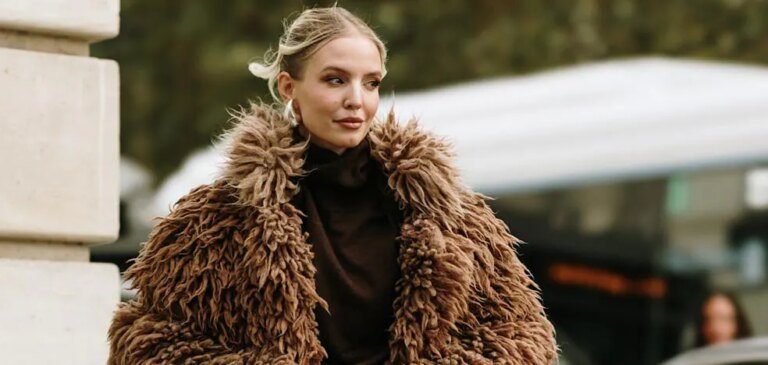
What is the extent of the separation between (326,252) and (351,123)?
0.26m

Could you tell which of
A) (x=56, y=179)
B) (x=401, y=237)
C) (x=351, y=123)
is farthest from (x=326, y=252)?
(x=56, y=179)

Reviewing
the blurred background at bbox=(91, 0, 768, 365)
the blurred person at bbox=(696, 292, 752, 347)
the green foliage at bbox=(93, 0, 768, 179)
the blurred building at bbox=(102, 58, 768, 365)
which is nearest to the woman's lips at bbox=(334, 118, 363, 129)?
the blurred background at bbox=(91, 0, 768, 365)

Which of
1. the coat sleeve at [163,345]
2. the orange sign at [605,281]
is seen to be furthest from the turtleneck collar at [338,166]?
the orange sign at [605,281]

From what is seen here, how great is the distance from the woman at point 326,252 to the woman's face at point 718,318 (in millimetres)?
8703

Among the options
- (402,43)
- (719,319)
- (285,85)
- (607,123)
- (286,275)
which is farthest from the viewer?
(402,43)

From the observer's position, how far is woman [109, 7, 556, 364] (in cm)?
355

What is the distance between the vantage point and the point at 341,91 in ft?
11.8

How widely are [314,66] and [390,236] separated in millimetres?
367

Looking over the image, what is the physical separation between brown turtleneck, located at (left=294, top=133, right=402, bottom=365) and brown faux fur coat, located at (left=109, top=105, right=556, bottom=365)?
0.10ft

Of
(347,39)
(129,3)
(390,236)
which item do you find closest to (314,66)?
(347,39)

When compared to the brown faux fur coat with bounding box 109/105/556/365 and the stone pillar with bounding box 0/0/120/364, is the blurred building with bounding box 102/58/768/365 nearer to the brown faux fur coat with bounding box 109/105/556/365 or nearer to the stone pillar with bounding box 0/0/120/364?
the stone pillar with bounding box 0/0/120/364

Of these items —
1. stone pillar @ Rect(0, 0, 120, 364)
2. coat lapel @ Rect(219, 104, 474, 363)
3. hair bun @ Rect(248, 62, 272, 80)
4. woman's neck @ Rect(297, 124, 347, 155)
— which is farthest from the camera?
stone pillar @ Rect(0, 0, 120, 364)

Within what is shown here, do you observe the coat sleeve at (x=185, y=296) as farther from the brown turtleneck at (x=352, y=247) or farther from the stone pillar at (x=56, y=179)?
the stone pillar at (x=56, y=179)

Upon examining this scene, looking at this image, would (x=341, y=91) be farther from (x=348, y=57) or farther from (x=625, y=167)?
(x=625, y=167)
